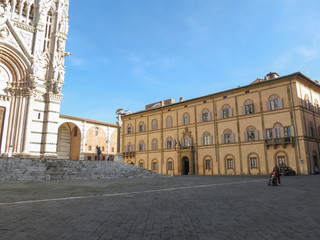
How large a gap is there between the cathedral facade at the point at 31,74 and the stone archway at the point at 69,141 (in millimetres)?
26066

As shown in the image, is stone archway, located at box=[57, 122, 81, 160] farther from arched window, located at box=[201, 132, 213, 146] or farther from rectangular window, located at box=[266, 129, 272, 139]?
rectangular window, located at box=[266, 129, 272, 139]

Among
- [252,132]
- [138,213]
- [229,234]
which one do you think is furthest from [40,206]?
[252,132]

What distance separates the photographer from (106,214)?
5691 mm

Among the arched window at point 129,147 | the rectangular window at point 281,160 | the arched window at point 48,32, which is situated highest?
the arched window at point 48,32

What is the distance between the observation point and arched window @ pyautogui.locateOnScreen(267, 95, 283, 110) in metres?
32.9

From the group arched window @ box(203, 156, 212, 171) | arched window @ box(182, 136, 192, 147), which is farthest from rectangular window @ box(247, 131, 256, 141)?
arched window @ box(182, 136, 192, 147)

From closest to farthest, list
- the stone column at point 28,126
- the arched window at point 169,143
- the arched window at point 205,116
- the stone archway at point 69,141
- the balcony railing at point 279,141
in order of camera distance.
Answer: the stone column at point 28,126 < the balcony railing at point 279,141 < the arched window at point 205,116 < the arched window at point 169,143 < the stone archway at point 69,141

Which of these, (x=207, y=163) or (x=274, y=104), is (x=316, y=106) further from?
(x=207, y=163)

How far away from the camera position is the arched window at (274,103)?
32.9 meters

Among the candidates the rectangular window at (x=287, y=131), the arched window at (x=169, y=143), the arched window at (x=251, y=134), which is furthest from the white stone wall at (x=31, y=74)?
the rectangular window at (x=287, y=131)

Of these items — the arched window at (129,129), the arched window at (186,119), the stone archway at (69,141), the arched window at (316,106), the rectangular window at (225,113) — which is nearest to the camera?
the arched window at (316,106)

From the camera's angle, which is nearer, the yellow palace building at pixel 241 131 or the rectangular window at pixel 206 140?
the yellow palace building at pixel 241 131

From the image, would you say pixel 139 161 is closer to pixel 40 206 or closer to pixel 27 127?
pixel 27 127

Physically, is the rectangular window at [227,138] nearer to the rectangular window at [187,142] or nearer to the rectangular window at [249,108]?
the rectangular window at [249,108]
